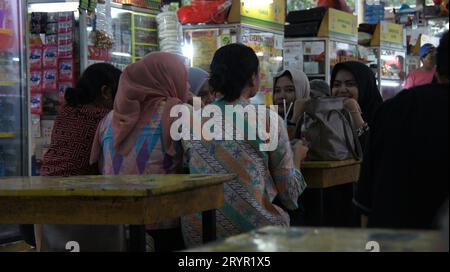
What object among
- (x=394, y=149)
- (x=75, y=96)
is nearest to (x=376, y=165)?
(x=394, y=149)

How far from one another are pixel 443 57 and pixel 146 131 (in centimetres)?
168

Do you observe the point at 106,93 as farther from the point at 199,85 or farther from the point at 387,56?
the point at 387,56

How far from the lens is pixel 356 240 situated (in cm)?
151

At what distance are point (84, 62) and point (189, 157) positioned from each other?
9.60ft

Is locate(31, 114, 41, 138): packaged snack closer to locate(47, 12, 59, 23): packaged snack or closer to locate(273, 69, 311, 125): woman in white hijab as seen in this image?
locate(47, 12, 59, 23): packaged snack

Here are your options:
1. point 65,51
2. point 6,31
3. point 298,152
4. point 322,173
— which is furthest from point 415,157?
point 65,51

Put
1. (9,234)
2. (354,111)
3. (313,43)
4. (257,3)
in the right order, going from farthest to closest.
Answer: (313,43)
(257,3)
(9,234)
(354,111)

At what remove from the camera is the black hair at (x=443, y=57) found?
2.01 meters

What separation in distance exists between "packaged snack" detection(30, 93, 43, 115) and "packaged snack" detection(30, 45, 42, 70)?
0.82 ft

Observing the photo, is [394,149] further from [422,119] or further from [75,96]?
[75,96]

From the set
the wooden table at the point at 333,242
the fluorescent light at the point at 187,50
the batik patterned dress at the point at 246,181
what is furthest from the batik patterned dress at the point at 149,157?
the fluorescent light at the point at 187,50

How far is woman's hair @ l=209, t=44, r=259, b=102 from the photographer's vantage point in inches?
127

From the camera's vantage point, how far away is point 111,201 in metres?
2.63

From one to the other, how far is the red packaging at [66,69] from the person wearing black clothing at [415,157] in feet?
14.0
